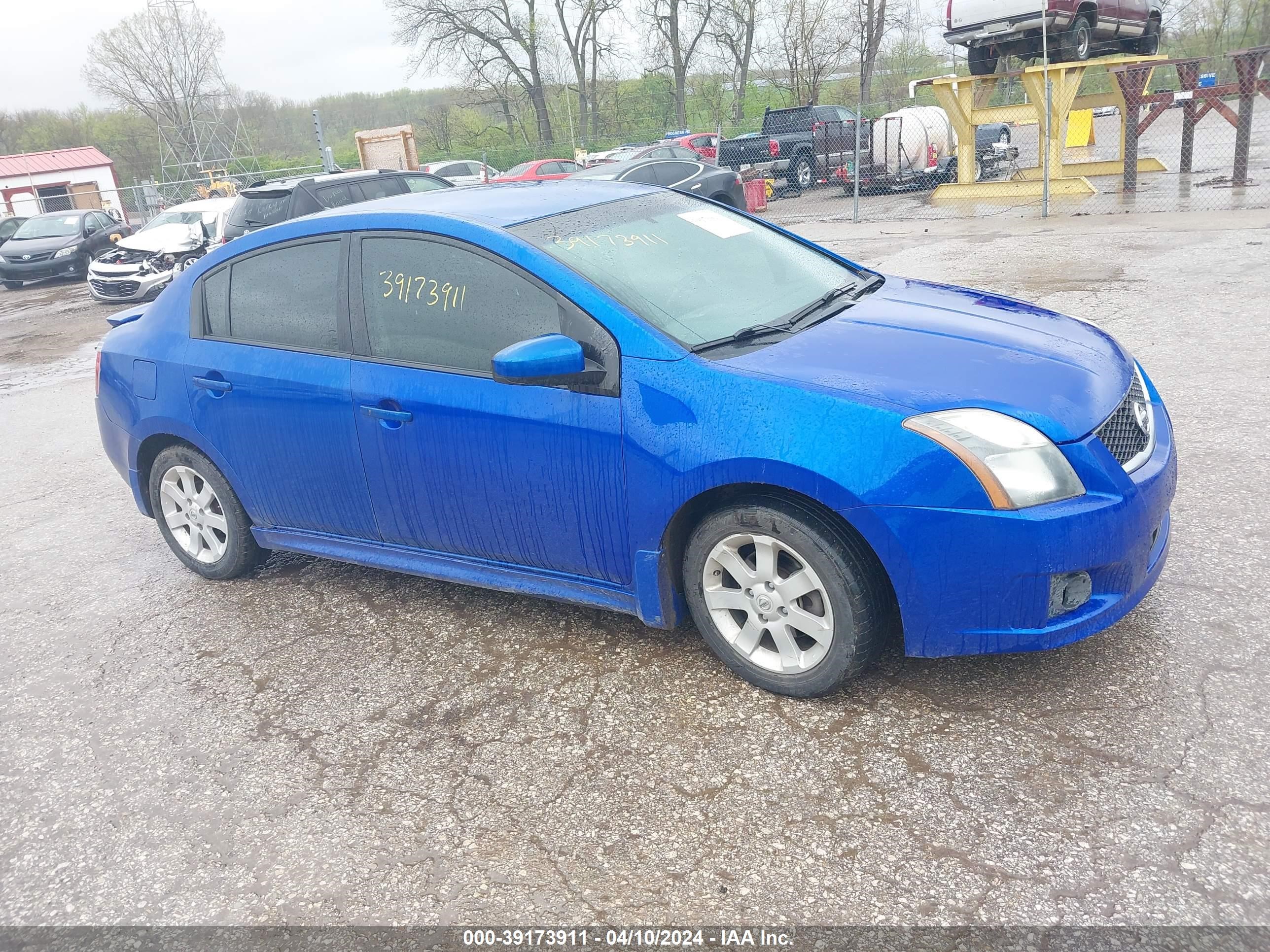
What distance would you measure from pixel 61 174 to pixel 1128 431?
6341cm

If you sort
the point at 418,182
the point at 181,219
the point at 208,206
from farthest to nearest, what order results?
1. the point at 208,206
2. the point at 181,219
3. the point at 418,182

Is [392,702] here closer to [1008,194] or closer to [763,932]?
[763,932]

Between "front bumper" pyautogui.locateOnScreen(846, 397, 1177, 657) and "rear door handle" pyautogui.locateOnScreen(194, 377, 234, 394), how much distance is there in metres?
2.78

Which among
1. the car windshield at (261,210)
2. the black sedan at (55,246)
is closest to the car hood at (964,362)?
the car windshield at (261,210)

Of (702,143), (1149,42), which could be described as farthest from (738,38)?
(1149,42)

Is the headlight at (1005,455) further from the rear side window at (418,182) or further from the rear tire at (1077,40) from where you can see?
the rear tire at (1077,40)

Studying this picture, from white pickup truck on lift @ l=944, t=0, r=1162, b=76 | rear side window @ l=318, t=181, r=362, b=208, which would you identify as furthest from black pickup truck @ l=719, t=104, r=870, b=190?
rear side window @ l=318, t=181, r=362, b=208

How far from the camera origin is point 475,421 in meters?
3.65

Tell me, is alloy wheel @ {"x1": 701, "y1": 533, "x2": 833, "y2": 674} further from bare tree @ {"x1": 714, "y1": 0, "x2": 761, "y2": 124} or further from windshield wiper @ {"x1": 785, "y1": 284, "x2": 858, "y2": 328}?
bare tree @ {"x1": 714, "y1": 0, "x2": 761, "y2": 124}

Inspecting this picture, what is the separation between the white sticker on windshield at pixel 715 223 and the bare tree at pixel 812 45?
36.1m

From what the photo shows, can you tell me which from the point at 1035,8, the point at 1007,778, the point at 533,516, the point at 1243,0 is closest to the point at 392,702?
the point at 533,516

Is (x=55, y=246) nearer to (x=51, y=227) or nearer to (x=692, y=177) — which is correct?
(x=51, y=227)

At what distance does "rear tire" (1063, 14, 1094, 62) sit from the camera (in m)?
16.2

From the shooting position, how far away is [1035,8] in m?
15.7
